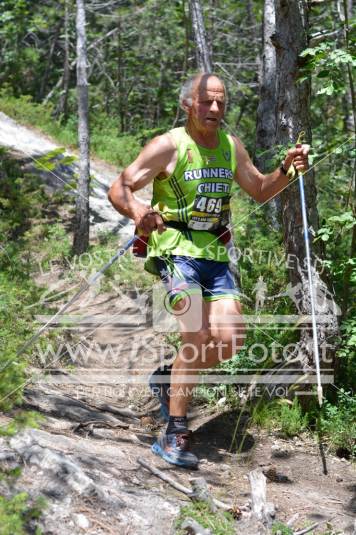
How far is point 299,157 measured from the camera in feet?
15.5

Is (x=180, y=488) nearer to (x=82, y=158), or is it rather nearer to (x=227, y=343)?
(x=227, y=343)

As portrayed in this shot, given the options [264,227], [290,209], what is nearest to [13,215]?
[264,227]

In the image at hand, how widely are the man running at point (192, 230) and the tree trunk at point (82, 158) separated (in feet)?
19.1

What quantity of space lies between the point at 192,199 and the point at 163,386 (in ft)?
4.66

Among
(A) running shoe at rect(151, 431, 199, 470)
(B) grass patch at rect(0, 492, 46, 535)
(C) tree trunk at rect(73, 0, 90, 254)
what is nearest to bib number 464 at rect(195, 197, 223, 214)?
(A) running shoe at rect(151, 431, 199, 470)

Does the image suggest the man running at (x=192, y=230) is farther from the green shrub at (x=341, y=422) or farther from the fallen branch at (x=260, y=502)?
the green shrub at (x=341, y=422)

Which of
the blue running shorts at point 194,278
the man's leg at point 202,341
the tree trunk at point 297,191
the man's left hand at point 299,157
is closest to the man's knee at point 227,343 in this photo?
the man's leg at point 202,341

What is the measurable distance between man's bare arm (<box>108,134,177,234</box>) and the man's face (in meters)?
0.24

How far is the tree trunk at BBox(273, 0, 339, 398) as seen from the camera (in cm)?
531

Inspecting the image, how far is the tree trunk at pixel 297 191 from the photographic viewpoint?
5.31 m

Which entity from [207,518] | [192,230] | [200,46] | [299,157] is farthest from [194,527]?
[200,46]

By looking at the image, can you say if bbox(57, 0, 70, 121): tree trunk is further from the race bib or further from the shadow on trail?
the race bib

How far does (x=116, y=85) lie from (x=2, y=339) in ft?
45.4

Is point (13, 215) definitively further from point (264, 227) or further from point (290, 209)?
point (290, 209)
